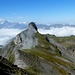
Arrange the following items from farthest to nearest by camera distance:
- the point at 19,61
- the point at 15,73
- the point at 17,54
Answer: the point at 17,54 < the point at 19,61 < the point at 15,73

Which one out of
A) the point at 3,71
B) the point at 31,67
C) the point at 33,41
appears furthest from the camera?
the point at 33,41

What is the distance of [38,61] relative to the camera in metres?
97.9

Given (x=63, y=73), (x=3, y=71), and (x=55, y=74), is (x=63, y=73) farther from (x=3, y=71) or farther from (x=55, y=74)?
(x=3, y=71)

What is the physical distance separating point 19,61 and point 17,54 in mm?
7916

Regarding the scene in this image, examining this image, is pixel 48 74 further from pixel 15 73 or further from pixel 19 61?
pixel 15 73

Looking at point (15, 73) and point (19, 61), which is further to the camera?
point (19, 61)

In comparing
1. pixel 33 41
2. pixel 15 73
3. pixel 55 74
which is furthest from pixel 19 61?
pixel 33 41

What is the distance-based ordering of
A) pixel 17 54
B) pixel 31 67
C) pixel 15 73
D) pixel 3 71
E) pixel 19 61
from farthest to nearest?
pixel 17 54 < pixel 19 61 < pixel 31 67 < pixel 15 73 < pixel 3 71

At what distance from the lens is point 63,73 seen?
99062 millimetres

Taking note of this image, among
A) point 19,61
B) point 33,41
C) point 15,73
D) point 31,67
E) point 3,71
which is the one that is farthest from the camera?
point 33,41

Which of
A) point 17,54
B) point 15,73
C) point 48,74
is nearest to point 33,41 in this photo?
point 17,54

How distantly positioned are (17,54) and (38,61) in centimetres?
1064

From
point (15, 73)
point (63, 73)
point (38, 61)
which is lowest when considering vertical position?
point (63, 73)

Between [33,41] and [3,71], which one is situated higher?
[3,71]
